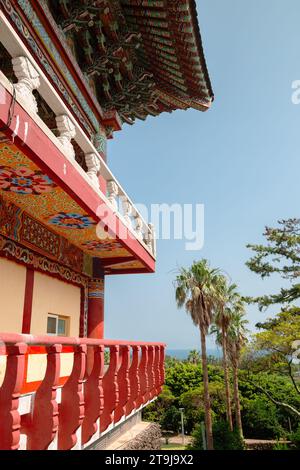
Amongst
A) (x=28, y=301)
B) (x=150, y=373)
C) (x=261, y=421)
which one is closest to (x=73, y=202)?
(x=28, y=301)

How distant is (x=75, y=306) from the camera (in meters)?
9.88

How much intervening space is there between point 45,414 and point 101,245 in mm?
5410

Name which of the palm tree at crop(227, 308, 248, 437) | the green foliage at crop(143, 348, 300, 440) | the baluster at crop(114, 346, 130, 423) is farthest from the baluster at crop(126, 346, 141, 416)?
the green foliage at crop(143, 348, 300, 440)

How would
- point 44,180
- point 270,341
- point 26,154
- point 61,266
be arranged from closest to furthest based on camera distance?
point 26,154, point 44,180, point 61,266, point 270,341

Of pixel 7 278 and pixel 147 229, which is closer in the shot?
pixel 7 278

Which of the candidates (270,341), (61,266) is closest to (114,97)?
(61,266)

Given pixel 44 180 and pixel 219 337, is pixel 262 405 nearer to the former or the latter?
pixel 219 337

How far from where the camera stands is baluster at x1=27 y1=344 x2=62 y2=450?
3.73 meters

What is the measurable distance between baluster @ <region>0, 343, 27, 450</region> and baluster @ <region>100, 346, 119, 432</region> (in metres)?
2.41

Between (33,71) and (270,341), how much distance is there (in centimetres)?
2437

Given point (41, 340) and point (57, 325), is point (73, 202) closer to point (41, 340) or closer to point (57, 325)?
point (41, 340)

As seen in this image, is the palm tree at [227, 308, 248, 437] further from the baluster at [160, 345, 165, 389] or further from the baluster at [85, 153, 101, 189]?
the baluster at [85, 153, 101, 189]

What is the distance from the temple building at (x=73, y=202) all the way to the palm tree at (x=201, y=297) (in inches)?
708

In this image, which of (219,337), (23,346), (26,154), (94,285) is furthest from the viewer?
(219,337)
